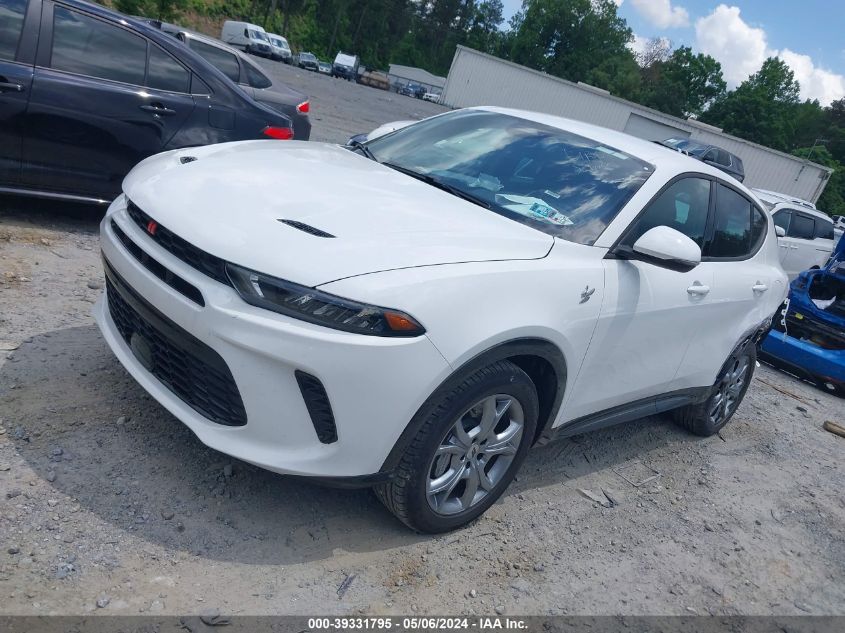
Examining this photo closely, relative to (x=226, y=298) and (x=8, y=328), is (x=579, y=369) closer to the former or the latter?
(x=226, y=298)

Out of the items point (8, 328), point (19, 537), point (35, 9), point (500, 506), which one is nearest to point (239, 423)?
point (19, 537)

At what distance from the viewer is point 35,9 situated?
497 cm

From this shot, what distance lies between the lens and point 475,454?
9.80 feet

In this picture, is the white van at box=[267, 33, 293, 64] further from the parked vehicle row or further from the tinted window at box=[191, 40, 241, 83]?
the parked vehicle row

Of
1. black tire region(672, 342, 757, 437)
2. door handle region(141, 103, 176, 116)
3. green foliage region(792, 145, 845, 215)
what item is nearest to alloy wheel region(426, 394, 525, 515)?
black tire region(672, 342, 757, 437)

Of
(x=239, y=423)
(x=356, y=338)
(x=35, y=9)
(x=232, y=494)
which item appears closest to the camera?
(x=356, y=338)

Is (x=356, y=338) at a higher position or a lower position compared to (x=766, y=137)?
lower

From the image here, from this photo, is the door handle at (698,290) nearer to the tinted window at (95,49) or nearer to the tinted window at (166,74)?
the tinted window at (166,74)

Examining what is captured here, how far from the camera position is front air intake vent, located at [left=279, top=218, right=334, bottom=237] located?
2613 mm

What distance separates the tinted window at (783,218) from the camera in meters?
12.2

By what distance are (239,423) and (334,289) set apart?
63 centimetres

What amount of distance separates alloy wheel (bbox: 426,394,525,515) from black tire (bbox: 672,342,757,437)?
2163 mm

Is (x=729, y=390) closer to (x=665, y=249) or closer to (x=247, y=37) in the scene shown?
(x=665, y=249)

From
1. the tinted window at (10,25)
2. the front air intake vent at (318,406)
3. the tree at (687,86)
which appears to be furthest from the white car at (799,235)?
the tree at (687,86)
